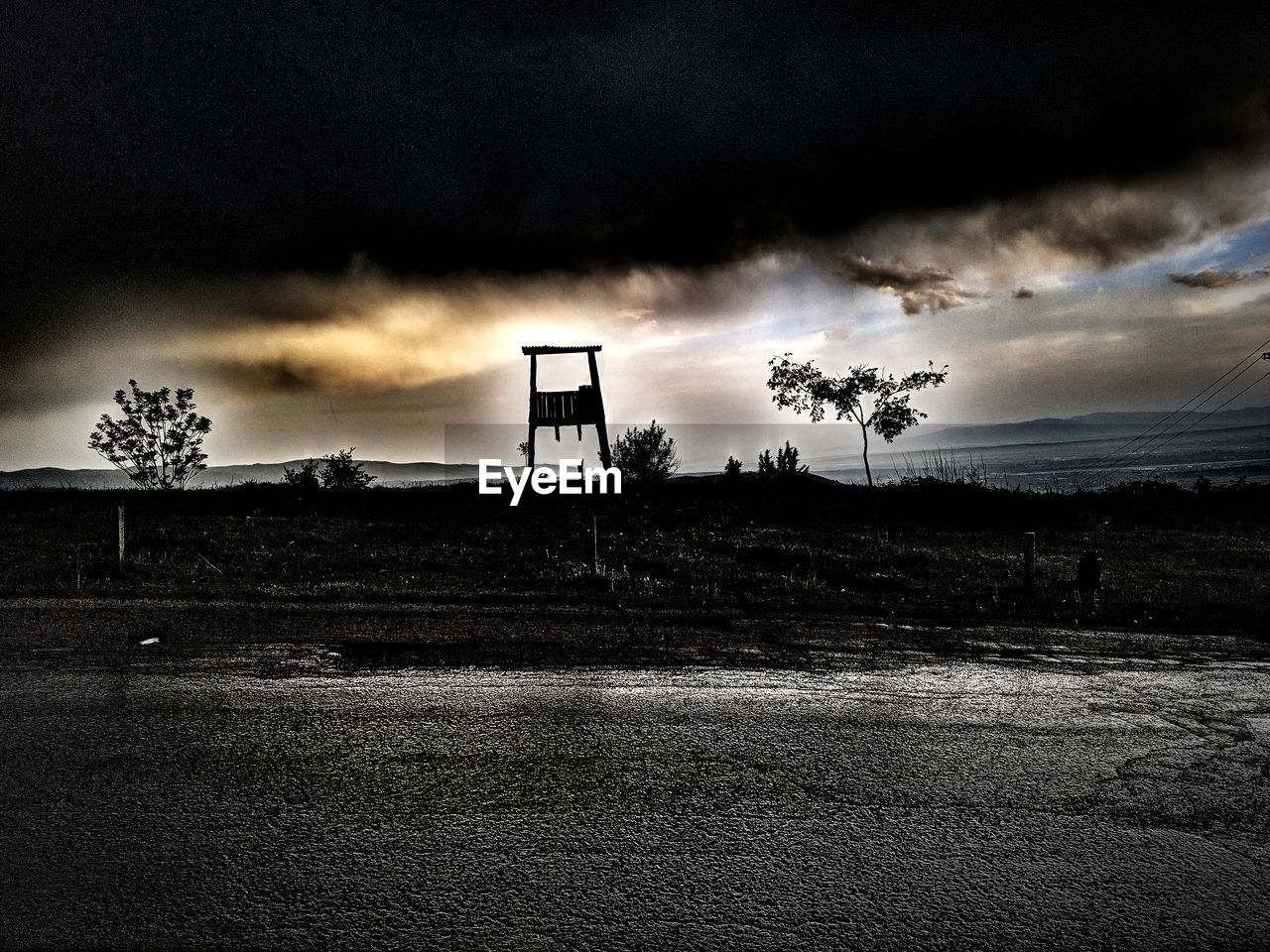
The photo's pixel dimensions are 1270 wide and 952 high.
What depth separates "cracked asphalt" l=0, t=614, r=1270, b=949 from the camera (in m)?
3.22

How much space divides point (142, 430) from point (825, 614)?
3017 centimetres

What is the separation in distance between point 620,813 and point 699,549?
43.1ft

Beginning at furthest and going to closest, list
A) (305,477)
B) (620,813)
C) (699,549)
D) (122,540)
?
1. (305,477)
2. (699,549)
3. (122,540)
4. (620,813)

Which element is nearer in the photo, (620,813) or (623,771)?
(620,813)

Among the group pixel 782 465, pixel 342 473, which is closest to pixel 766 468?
pixel 782 465

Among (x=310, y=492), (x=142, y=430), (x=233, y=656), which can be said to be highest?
(x=142, y=430)

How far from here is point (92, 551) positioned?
1522 cm

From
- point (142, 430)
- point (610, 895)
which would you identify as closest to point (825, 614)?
point (610, 895)

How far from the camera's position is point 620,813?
13.7 feet

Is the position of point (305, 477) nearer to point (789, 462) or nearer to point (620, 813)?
point (789, 462)

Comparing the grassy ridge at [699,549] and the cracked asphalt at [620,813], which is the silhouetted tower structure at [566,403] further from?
the cracked asphalt at [620,813]

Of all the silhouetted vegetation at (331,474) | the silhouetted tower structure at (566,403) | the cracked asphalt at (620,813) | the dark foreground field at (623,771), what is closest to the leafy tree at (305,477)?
the silhouetted vegetation at (331,474)

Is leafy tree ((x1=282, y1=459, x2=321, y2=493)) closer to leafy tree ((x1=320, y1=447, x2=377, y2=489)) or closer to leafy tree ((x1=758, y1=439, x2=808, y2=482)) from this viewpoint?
leafy tree ((x1=320, y1=447, x2=377, y2=489))

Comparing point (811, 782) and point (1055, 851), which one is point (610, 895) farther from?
point (1055, 851)
